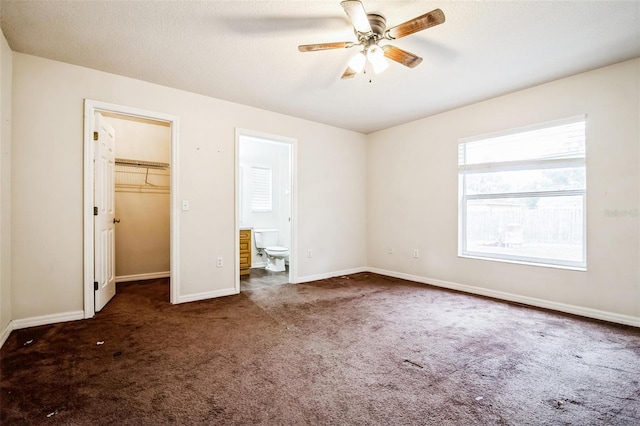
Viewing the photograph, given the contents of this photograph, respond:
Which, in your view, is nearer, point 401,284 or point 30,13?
point 30,13

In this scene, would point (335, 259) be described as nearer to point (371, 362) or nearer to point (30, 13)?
point (371, 362)

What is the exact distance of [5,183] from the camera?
247 cm

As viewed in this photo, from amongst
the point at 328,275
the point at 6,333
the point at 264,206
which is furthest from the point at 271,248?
the point at 6,333

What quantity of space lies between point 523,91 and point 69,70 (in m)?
4.78

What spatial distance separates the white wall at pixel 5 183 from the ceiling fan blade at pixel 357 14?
8.85 feet

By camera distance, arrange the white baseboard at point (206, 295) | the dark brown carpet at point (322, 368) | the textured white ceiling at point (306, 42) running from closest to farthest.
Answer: the dark brown carpet at point (322, 368)
the textured white ceiling at point (306, 42)
the white baseboard at point (206, 295)

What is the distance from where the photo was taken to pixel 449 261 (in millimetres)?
4141

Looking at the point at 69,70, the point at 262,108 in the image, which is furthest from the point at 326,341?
the point at 69,70

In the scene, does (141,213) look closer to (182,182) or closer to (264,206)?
(182,182)

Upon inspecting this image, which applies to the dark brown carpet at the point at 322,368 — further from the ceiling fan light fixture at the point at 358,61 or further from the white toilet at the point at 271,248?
the ceiling fan light fixture at the point at 358,61

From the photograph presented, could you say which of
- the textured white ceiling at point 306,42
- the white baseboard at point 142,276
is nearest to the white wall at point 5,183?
the textured white ceiling at point 306,42

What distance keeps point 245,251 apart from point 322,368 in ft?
10.7

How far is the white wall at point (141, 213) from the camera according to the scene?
4539mm

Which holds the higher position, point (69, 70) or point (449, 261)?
point (69, 70)
